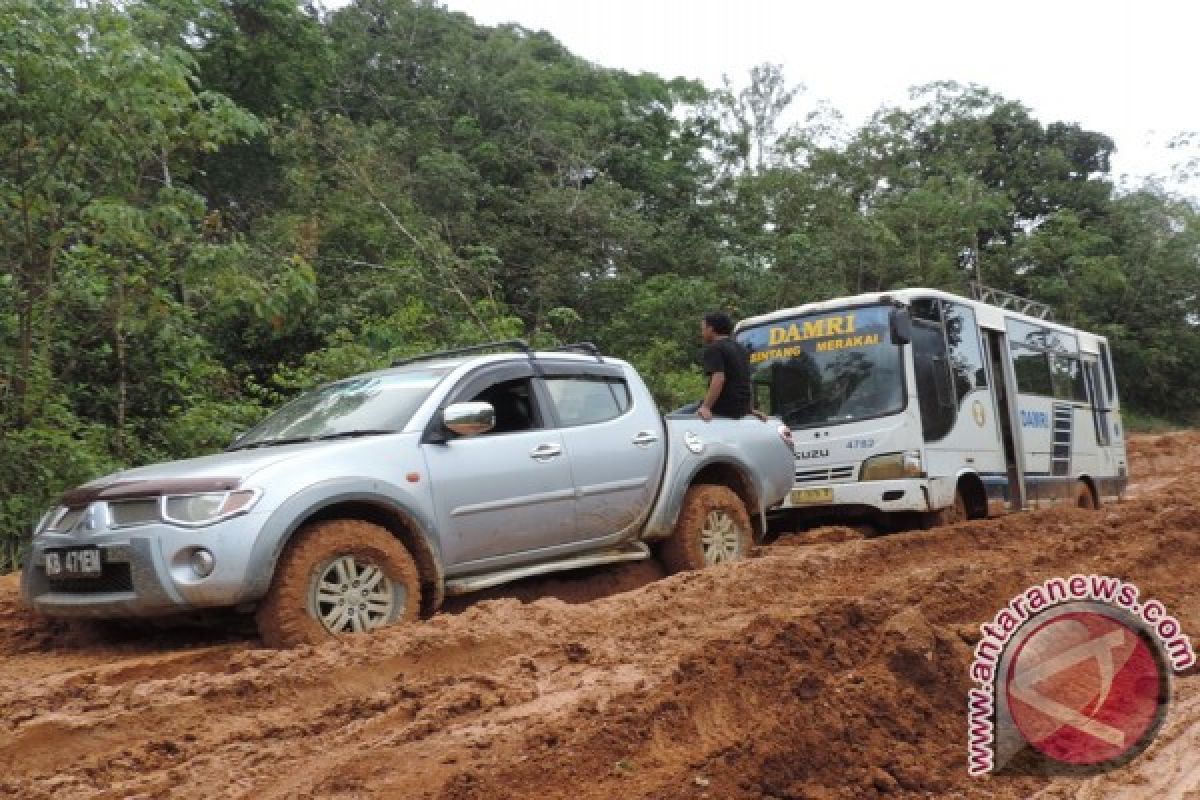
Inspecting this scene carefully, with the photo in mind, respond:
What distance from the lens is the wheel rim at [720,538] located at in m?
7.39

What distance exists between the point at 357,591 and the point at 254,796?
6.66 ft

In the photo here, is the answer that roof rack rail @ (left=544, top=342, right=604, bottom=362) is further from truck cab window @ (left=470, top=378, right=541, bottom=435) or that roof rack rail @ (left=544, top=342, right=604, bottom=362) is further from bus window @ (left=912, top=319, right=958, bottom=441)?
bus window @ (left=912, top=319, right=958, bottom=441)

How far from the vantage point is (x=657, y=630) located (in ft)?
17.2

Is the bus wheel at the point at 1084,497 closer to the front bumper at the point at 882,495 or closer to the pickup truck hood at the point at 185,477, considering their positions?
the front bumper at the point at 882,495

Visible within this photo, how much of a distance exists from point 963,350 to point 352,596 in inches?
325

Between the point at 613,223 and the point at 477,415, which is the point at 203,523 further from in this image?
the point at 613,223

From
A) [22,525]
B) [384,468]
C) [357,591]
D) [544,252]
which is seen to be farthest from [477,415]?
[544,252]

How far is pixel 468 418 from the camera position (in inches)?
228

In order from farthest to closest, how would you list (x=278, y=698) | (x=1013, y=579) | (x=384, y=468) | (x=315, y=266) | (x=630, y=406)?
(x=315, y=266)
(x=630, y=406)
(x=1013, y=579)
(x=384, y=468)
(x=278, y=698)

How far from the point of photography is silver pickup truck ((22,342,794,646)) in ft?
16.1

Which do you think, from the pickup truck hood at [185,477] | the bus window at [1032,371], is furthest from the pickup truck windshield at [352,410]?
the bus window at [1032,371]

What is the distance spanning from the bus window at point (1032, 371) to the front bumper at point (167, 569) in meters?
10.1

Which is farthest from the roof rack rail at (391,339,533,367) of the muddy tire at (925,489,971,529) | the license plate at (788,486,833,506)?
the muddy tire at (925,489,971,529)

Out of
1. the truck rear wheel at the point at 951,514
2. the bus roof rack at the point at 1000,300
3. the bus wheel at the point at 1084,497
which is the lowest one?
the bus wheel at the point at 1084,497
